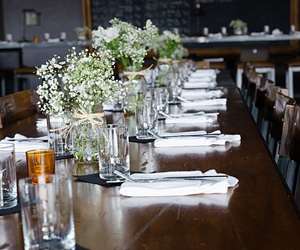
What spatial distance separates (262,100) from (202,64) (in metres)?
4.13

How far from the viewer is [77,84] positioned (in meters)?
2.11

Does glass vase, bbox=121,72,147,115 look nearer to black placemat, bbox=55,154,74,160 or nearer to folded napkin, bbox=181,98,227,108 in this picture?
folded napkin, bbox=181,98,227,108

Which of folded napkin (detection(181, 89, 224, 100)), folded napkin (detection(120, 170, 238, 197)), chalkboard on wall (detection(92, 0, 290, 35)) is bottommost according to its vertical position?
folded napkin (detection(120, 170, 238, 197))

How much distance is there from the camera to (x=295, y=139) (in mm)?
2291

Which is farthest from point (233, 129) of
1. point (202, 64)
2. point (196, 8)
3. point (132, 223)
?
point (196, 8)

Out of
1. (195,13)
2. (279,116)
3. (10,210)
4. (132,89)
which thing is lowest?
(10,210)

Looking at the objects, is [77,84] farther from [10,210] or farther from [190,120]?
[190,120]

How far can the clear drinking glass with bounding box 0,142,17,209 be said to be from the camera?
1.66 metres

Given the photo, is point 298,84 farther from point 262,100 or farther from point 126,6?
point 262,100

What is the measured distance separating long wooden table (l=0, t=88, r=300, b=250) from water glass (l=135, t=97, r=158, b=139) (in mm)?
530

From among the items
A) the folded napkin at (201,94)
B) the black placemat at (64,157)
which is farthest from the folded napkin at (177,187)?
the folded napkin at (201,94)

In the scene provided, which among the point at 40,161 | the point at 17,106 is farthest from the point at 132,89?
the point at 40,161

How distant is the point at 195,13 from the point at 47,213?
37.4 feet

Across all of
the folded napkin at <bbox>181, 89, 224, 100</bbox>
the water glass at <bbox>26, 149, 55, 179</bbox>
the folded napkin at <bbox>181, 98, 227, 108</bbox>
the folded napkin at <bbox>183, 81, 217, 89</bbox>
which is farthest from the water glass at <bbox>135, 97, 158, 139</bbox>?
the folded napkin at <bbox>183, 81, 217, 89</bbox>
